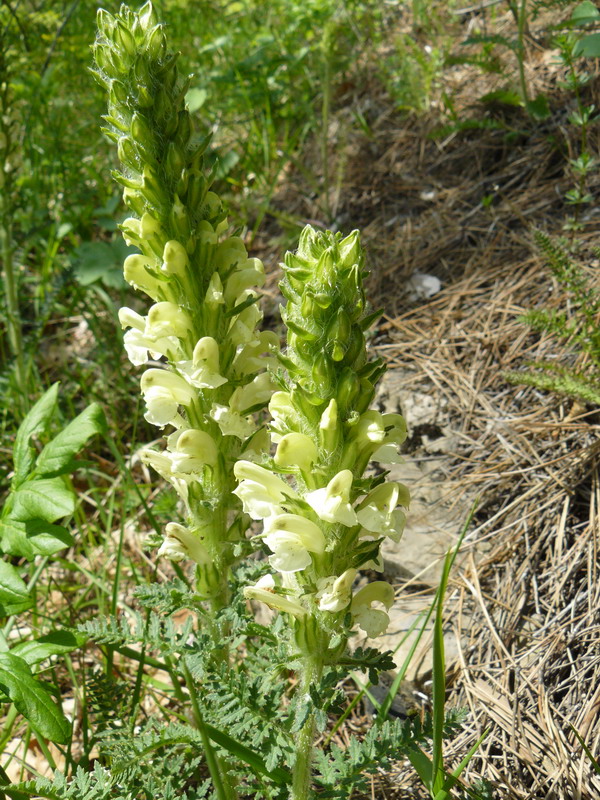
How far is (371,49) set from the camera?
19.1 ft

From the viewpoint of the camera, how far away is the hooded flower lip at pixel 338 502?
1531 millimetres

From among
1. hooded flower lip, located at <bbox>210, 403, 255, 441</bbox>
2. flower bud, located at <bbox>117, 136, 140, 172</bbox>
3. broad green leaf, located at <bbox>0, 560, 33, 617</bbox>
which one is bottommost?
broad green leaf, located at <bbox>0, 560, 33, 617</bbox>

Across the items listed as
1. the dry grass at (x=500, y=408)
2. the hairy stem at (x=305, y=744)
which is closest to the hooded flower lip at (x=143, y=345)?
the hairy stem at (x=305, y=744)

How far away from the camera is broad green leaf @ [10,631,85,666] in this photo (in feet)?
6.56

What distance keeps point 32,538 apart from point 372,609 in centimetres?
105

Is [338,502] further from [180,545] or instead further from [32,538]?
[32,538]

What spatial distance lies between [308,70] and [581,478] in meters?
4.40

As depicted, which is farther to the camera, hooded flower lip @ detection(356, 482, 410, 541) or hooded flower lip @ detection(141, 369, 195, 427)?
hooded flower lip @ detection(141, 369, 195, 427)

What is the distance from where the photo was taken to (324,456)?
1.62 m

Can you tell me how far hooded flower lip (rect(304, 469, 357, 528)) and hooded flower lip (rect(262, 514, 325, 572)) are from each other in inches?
2.8

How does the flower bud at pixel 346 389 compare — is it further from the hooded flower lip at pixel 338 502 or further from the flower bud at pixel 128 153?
the flower bud at pixel 128 153

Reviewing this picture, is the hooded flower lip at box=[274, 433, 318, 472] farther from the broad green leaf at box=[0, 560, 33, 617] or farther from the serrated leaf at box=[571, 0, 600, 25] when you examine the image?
the serrated leaf at box=[571, 0, 600, 25]

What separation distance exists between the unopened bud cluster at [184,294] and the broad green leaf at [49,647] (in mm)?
390

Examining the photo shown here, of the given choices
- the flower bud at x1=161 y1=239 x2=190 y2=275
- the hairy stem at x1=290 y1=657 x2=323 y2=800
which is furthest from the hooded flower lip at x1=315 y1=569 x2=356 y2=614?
the flower bud at x1=161 y1=239 x2=190 y2=275
